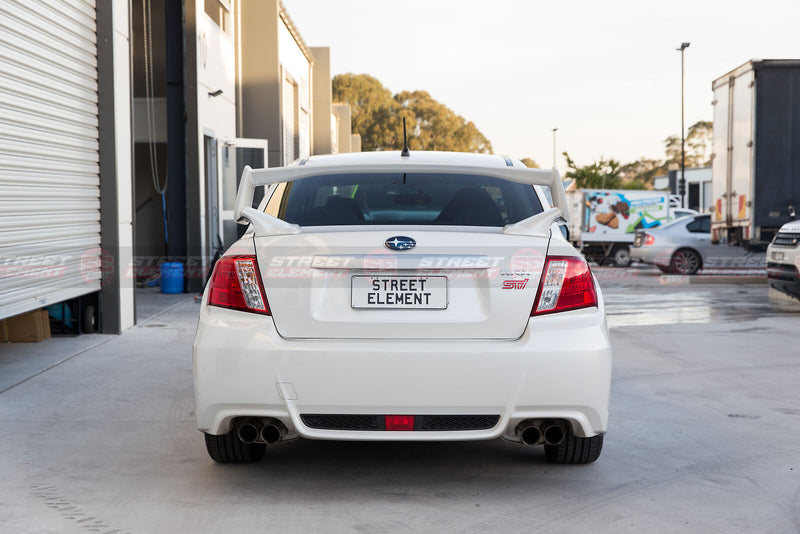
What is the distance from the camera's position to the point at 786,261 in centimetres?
1203

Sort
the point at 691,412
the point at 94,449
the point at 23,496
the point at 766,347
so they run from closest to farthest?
the point at 23,496 < the point at 94,449 < the point at 691,412 < the point at 766,347

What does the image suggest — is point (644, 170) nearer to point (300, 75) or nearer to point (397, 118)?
point (397, 118)

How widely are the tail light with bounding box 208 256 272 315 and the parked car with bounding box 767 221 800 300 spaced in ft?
31.5

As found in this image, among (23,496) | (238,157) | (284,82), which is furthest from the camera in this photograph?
(284,82)

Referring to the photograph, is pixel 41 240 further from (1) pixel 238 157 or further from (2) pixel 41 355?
(1) pixel 238 157

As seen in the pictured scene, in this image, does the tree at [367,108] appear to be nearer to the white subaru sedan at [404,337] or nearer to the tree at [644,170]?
the tree at [644,170]

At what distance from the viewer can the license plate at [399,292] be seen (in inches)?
152

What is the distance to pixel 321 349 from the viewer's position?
3.80 m

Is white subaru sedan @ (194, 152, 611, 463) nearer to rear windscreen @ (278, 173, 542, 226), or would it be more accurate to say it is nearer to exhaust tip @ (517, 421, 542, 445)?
exhaust tip @ (517, 421, 542, 445)

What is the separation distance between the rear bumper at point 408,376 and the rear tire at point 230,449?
1.65ft

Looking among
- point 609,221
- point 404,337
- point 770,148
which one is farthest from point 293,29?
point 404,337

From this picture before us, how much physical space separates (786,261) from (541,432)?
917 centimetres

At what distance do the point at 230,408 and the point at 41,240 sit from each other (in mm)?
4652

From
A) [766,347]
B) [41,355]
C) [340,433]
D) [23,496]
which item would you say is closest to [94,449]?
[23,496]
